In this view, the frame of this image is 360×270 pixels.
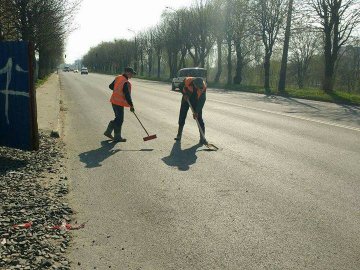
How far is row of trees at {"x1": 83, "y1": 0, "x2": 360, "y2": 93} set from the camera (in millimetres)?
27016

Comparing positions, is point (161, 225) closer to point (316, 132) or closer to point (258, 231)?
point (258, 231)

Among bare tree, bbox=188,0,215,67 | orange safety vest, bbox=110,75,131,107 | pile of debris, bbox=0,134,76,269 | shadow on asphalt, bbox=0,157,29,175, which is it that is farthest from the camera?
bare tree, bbox=188,0,215,67

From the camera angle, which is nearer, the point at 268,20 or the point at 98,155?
the point at 98,155

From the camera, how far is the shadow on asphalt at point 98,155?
6953 mm

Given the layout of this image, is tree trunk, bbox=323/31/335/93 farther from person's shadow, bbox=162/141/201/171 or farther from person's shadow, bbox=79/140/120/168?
person's shadow, bbox=79/140/120/168

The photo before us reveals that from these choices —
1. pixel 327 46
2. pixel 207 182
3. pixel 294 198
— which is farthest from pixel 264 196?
pixel 327 46

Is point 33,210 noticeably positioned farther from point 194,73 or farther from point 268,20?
point 268,20

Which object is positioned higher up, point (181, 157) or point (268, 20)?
point (268, 20)

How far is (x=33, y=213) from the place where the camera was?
434cm

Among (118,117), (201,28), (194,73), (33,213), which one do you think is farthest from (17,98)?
(201,28)

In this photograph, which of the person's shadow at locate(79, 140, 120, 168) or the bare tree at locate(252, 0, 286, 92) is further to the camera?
the bare tree at locate(252, 0, 286, 92)

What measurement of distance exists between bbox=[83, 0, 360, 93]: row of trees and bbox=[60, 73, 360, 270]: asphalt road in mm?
19736

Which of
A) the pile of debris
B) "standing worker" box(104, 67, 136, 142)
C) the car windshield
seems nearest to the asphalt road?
the pile of debris

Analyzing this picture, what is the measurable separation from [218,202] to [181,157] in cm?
262
